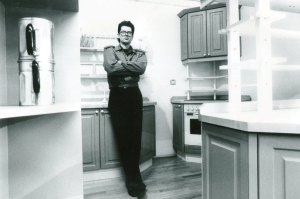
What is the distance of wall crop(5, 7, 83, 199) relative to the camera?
3.01 feet

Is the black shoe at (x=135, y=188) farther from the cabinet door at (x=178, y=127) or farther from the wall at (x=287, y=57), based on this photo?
the wall at (x=287, y=57)

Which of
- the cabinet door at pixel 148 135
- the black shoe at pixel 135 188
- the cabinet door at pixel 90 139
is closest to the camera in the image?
the black shoe at pixel 135 188

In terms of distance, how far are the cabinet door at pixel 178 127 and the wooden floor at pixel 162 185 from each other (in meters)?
0.37

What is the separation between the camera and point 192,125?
3.20 meters

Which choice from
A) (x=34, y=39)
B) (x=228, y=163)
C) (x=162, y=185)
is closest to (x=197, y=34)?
(x=162, y=185)

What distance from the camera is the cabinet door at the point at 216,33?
3.23m

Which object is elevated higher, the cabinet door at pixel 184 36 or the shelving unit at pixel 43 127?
the cabinet door at pixel 184 36

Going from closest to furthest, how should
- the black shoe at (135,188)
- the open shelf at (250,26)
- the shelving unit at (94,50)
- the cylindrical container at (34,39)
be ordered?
1. the cylindrical container at (34,39)
2. the open shelf at (250,26)
3. the black shoe at (135,188)
4. the shelving unit at (94,50)

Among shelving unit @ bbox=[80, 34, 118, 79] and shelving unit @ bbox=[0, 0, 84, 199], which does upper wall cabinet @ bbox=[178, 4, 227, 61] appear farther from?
shelving unit @ bbox=[0, 0, 84, 199]

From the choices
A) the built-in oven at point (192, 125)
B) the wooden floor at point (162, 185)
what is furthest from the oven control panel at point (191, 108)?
the wooden floor at point (162, 185)

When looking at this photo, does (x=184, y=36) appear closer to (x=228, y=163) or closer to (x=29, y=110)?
(x=228, y=163)

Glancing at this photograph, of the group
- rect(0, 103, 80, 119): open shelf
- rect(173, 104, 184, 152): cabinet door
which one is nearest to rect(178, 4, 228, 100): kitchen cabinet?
rect(173, 104, 184, 152): cabinet door

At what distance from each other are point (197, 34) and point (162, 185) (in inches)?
87.7

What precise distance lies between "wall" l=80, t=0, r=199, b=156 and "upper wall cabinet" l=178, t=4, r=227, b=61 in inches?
10.8
